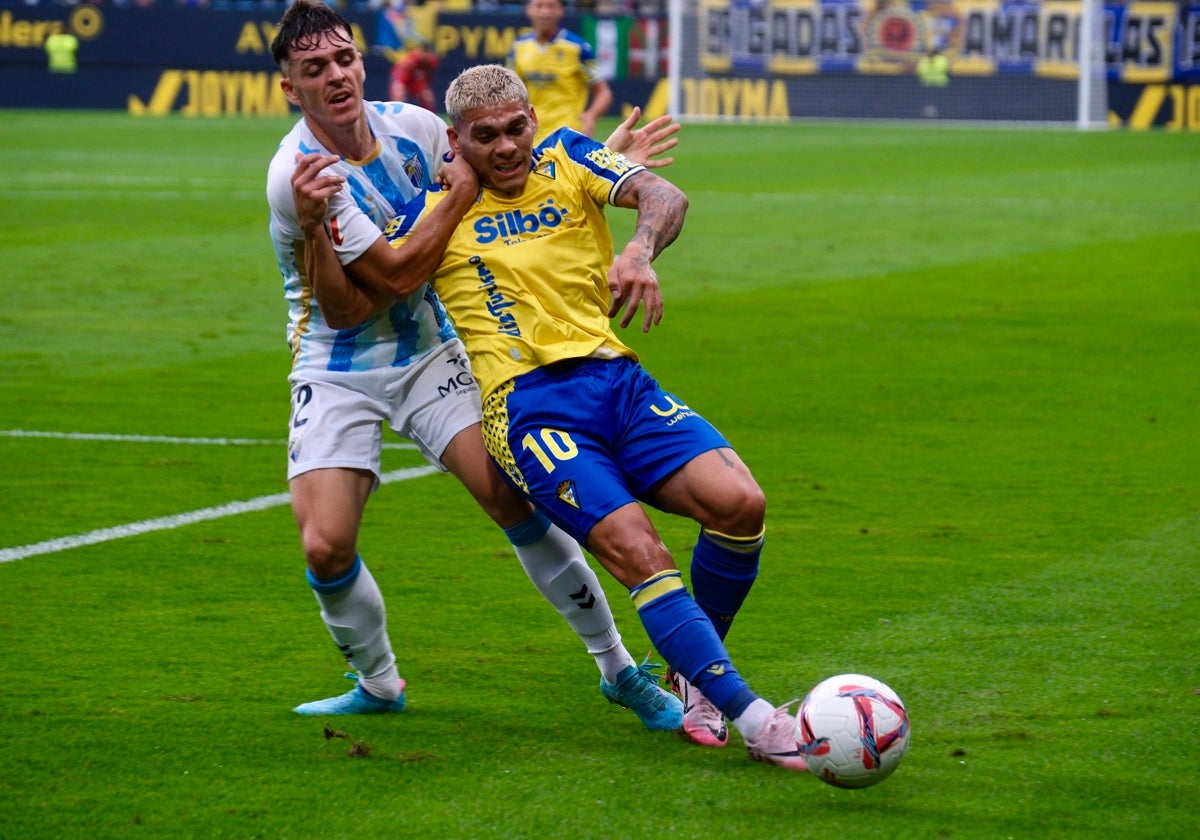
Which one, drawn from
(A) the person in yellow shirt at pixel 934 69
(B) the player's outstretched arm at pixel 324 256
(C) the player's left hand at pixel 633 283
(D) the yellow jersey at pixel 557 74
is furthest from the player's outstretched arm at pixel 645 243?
(A) the person in yellow shirt at pixel 934 69

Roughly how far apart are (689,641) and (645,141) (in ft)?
4.89

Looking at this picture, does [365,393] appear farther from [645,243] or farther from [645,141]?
[645,141]

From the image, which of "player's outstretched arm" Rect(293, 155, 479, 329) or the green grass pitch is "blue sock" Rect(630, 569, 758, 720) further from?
"player's outstretched arm" Rect(293, 155, 479, 329)

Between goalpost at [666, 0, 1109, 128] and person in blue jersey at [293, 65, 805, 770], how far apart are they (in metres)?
30.1

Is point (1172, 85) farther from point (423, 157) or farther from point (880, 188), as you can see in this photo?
point (423, 157)

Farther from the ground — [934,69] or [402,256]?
[402,256]

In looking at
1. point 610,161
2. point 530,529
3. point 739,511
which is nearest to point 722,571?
point 739,511

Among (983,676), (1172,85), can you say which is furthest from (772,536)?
(1172,85)

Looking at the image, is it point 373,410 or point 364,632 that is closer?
point 364,632

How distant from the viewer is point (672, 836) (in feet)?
12.3

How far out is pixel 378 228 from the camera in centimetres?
466

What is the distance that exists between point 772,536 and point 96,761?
9.43ft

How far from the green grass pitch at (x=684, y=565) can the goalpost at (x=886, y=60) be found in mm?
20845

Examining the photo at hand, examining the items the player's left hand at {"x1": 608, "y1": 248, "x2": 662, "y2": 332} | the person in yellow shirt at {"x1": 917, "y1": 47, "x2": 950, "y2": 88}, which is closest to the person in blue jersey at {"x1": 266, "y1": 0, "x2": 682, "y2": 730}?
the player's left hand at {"x1": 608, "y1": 248, "x2": 662, "y2": 332}
